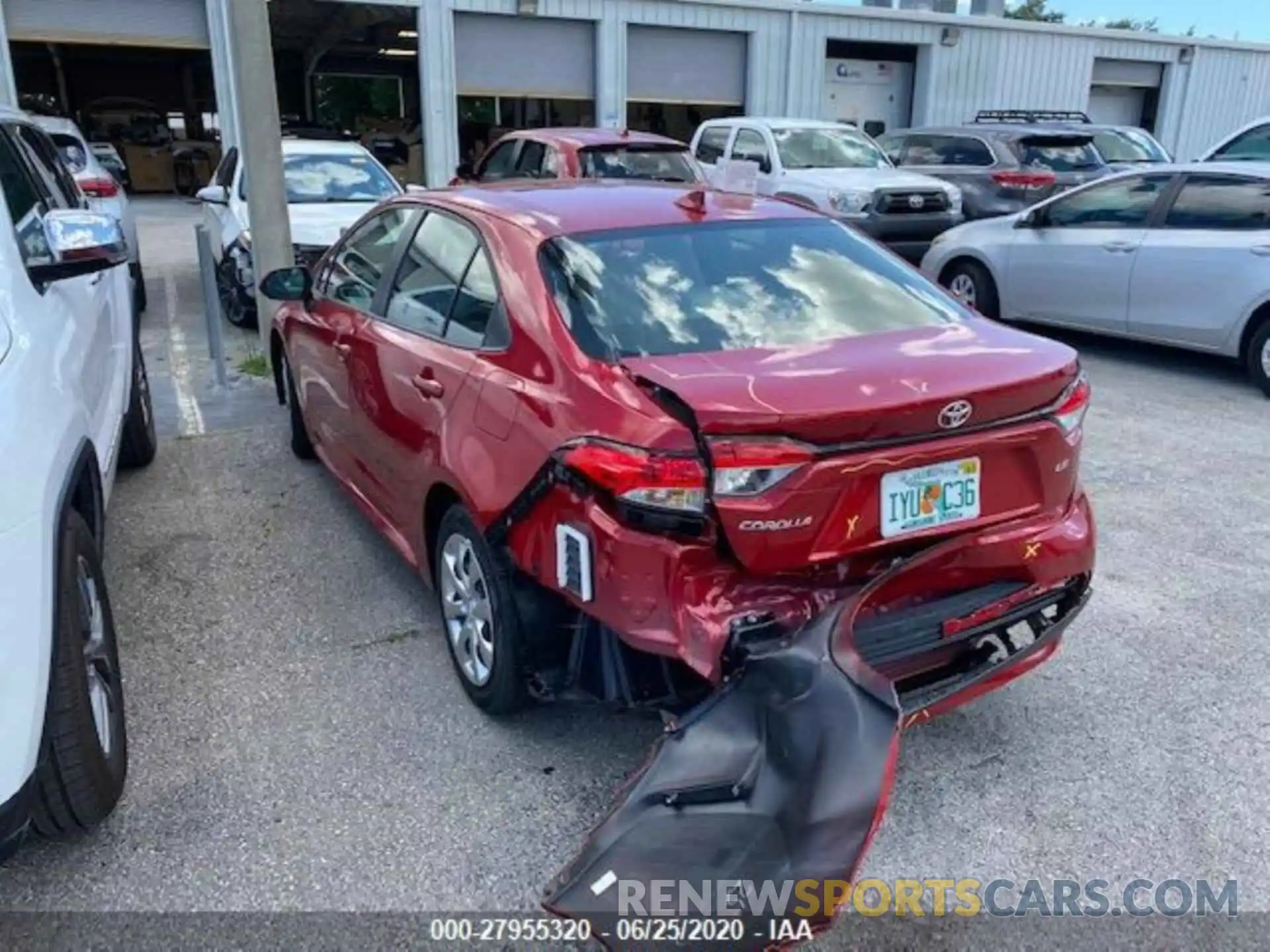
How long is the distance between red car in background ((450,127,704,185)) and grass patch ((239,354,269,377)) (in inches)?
119

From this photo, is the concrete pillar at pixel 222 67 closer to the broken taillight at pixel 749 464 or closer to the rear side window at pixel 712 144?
the rear side window at pixel 712 144

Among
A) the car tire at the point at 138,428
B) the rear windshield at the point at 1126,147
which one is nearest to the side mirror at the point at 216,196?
A: the car tire at the point at 138,428

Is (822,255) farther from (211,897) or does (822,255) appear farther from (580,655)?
(211,897)

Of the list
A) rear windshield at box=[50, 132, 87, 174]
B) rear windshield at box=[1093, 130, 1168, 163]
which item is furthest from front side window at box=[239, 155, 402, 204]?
rear windshield at box=[1093, 130, 1168, 163]

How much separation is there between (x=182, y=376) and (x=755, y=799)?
21.7 ft

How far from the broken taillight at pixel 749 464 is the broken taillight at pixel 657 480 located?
5 centimetres

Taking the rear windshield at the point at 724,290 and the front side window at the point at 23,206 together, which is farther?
the front side window at the point at 23,206

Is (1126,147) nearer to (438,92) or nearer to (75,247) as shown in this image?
(438,92)

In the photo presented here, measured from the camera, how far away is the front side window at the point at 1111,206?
7.91 metres

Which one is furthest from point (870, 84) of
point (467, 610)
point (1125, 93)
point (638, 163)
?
point (467, 610)

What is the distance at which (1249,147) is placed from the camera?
12.4 m

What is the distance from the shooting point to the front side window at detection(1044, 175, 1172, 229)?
7.91 metres

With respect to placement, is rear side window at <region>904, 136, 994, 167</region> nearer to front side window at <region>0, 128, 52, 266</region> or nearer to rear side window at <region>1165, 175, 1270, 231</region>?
rear side window at <region>1165, 175, 1270, 231</region>

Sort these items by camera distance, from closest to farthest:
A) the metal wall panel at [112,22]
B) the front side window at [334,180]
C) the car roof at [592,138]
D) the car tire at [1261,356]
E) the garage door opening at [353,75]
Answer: the car tire at [1261,356] < the front side window at [334,180] < the car roof at [592,138] < the metal wall panel at [112,22] < the garage door opening at [353,75]
